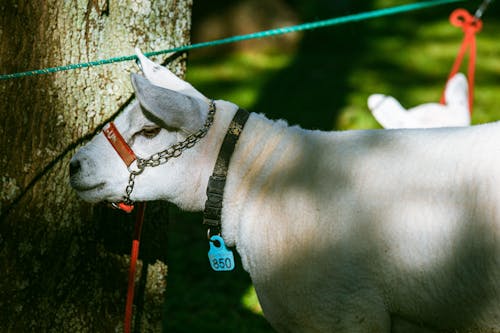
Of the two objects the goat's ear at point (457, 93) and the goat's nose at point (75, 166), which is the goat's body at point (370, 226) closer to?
the goat's nose at point (75, 166)

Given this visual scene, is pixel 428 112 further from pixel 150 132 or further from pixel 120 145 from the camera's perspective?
pixel 120 145

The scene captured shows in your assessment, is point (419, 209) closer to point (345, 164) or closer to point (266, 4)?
point (345, 164)

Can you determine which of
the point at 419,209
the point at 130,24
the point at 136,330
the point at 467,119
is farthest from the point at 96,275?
the point at 467,119

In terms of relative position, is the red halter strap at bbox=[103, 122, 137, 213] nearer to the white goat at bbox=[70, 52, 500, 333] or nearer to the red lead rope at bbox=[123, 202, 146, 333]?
the white goat at bbox=[70, 52, 500, 333]

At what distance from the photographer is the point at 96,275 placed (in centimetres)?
356

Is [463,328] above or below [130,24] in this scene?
below

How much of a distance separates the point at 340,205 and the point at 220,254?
638 millimetres

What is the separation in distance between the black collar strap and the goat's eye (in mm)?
306

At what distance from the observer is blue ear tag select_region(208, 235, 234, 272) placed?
3.10m

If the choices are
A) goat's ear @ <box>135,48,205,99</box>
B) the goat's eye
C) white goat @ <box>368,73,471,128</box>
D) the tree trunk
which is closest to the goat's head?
the goat's eye

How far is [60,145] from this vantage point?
3357 mm

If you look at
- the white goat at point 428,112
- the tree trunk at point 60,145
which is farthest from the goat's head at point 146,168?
the white goat at point 428,112

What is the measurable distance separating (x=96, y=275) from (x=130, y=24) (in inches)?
53.1

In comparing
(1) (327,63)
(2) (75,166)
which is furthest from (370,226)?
(1) (327,63)
